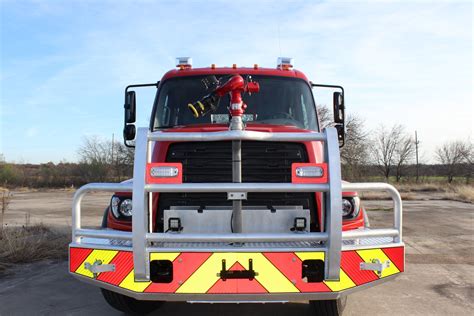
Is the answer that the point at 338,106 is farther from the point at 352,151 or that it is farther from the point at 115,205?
the point at 352,151

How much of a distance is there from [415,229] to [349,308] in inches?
308

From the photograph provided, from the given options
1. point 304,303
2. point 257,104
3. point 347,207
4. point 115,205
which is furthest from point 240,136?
point 304,303

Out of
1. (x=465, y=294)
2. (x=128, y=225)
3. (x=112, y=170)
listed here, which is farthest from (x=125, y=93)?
(x=112, y=170)

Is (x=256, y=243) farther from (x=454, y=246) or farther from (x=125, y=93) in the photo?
(x=454, y=246)

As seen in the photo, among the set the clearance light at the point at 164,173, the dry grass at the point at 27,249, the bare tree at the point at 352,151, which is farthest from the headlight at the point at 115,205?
the bare tree at the point at 352,151

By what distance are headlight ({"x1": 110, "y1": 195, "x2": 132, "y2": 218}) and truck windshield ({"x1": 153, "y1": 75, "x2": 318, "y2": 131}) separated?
1.35 m

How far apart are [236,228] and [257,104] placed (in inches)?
77.0

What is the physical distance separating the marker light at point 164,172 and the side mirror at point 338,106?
3.01 meters

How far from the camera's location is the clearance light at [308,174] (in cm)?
319

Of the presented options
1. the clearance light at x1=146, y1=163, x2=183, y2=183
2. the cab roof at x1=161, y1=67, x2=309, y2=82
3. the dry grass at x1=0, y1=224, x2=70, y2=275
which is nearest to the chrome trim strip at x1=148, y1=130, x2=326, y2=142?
the clearance light at x1=146, y1=163, x2=183, y2=183

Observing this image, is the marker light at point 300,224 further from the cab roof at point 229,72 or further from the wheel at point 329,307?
the cab roof at point 229,72

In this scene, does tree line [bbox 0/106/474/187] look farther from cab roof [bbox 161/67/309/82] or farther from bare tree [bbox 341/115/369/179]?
cab roof [bbox 161/67/309/82]

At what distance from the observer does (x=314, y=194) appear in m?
3.69

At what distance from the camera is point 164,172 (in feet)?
10.5
